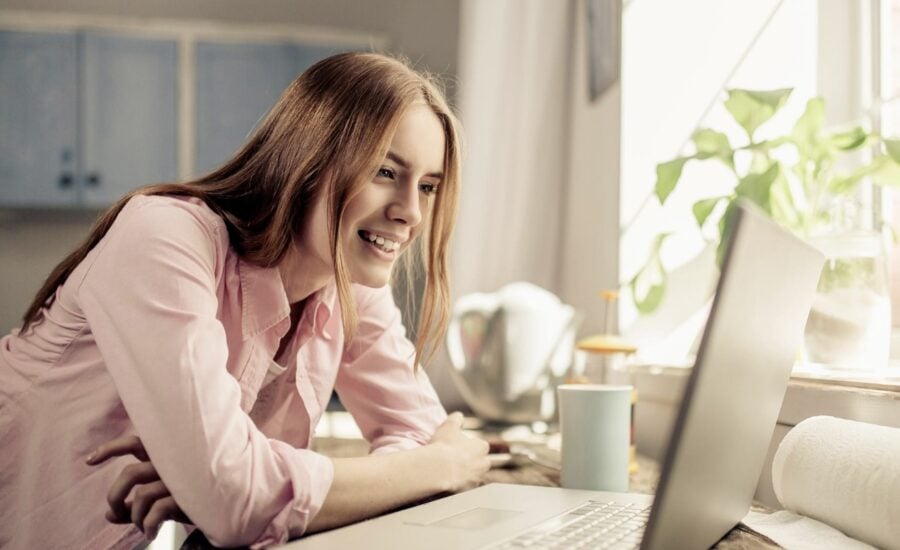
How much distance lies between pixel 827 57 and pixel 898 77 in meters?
0.11

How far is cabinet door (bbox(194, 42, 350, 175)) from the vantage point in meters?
3.42

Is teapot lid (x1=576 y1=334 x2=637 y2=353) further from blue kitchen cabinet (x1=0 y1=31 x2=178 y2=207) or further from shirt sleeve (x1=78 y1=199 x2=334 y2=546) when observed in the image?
blue kitchen cabinet (x1=0 y1=31 x2=178 y2=207)

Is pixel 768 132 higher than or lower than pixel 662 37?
lower

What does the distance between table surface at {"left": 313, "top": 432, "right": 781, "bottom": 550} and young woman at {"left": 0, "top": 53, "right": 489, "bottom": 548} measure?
9 centimetres

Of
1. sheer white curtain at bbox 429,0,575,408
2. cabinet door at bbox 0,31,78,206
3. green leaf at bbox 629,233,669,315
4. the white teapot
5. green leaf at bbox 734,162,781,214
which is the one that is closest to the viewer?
green leaf at bbox 734,162,781,214

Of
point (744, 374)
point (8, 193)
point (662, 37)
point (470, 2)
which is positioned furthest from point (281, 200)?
point (8, 193)

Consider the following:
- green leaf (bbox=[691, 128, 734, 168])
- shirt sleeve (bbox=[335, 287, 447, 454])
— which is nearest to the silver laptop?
shirt sleeve (bbox=[335, 287, 447, 454])

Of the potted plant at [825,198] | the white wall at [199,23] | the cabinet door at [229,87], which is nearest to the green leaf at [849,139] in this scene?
the potted plant at [825,198]

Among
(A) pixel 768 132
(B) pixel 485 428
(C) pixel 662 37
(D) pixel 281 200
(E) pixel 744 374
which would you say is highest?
(C) pixel 662 37

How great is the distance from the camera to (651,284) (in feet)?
5.01

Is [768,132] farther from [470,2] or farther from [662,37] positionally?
[470,2]

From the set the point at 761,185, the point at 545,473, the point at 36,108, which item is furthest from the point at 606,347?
the point at 36,108

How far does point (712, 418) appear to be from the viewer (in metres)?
0.52

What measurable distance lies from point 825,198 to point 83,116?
302cm
